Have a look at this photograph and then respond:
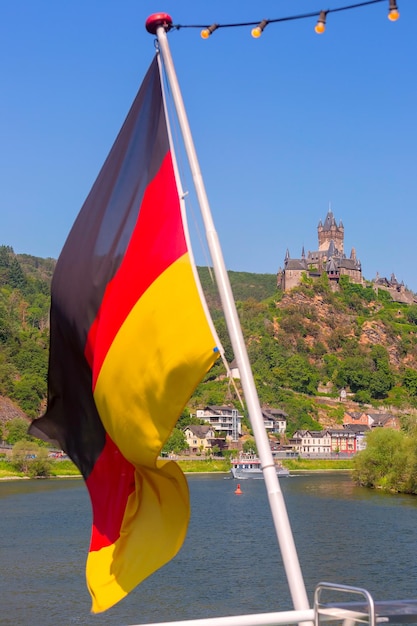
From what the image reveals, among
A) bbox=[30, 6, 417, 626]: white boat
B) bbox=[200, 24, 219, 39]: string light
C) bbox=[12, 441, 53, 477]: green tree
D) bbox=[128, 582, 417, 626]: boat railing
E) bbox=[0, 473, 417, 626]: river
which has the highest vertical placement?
bbox=[200, 24, 219, 39]: string light

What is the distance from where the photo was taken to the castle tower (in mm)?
164000

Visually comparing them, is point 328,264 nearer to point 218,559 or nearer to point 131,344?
point 218,559

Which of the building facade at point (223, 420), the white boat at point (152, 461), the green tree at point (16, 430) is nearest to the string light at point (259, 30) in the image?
the white boat at point (152, 461)

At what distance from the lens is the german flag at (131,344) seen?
4.57 meters

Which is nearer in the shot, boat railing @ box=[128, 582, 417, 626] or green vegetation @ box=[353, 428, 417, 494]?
boat railing @ box=[128, 582, 417, 626]

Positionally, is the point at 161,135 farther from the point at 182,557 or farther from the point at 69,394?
the point at 182,557

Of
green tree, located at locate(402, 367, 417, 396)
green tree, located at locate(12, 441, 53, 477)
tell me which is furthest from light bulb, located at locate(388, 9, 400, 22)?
green tree, located at locate(402, 367, 417, 396)

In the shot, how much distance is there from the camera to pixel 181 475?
4797mm

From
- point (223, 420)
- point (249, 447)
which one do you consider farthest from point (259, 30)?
point (223, 420)

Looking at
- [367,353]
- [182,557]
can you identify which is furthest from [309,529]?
[367,353]

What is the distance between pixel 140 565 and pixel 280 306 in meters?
148

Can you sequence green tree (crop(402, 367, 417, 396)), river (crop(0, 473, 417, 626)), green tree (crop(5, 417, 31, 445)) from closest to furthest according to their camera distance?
river (crop(0, 473, 417, 626))
green tree (crop(5, 417, 31, 445))
green tree (crop(402, 367, 417, 396))

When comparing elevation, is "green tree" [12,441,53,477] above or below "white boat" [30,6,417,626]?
below

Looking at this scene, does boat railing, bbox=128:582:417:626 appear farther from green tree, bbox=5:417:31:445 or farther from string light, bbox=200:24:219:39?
green tree, bbox=5:417:31:445
